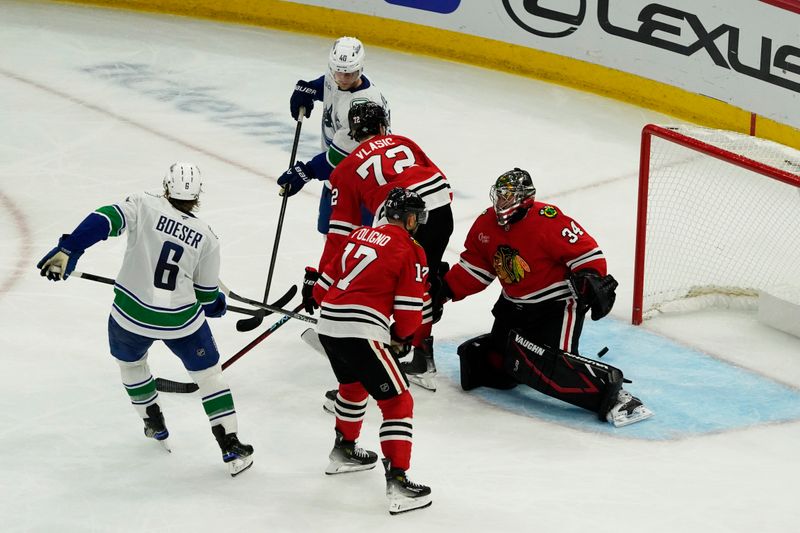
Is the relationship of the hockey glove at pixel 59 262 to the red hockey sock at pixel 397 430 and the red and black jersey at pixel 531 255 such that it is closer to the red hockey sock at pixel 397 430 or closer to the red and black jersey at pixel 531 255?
the red hockey sock at pixel 397 430

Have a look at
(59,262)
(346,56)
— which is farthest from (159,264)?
(346,56)

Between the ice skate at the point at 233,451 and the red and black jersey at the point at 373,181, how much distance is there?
82cm

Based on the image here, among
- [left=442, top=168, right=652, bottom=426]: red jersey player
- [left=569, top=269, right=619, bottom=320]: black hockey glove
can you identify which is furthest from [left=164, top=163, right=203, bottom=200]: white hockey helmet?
[left=569, top=269, right=619, bottom=320]: black hockey glove

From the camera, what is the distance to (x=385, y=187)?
4512mm

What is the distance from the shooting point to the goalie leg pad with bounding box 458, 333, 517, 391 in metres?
4.62

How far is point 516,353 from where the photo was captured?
4.51 metres

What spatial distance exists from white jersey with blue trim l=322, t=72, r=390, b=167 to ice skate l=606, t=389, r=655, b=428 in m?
1.36

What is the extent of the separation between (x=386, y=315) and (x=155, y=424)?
0.90 metres

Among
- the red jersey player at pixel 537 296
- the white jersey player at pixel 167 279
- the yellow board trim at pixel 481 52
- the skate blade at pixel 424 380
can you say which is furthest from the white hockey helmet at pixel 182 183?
the yellow board trim at pixel 481 52

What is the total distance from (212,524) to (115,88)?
188 inches

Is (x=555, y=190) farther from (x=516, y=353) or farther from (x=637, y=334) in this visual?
(x=516, y=353)

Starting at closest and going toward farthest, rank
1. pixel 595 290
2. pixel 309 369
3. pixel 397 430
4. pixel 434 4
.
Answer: pixel 397 430
pixel 595 290
pixel 309 369
pixel 434 4

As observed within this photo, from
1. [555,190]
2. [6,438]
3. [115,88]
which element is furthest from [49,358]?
[115,88]

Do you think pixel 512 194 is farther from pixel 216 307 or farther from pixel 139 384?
pixel 139 384
